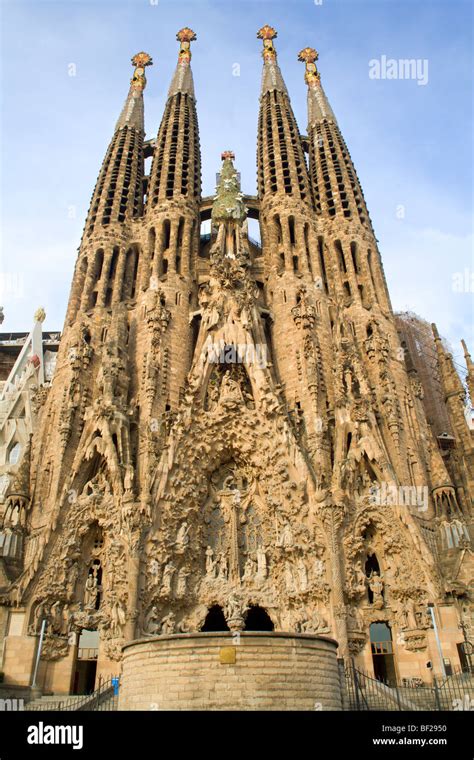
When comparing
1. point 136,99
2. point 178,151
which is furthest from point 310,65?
point 178,151

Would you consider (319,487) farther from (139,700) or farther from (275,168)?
(275,168)

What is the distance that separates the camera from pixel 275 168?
109 ft

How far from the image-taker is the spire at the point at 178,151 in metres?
31.9

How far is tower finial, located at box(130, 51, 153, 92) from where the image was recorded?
3955 centimetres

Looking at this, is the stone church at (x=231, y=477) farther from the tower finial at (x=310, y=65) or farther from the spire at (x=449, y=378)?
the tower finial at (x=310, y=65)

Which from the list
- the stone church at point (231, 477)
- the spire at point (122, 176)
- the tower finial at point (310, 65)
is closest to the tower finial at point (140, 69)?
the spire at point (122, 176)

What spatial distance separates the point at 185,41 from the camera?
42.4m

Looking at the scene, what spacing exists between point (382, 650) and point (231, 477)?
8211 millimetres

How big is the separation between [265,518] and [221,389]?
5.35 metres

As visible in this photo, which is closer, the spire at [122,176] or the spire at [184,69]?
the spire at [122,176]

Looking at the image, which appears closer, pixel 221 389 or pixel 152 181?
pixel 221 389

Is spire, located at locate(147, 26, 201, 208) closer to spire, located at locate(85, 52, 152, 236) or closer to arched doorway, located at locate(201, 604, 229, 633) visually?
spire, located at locate(85, 52, 152, 236)

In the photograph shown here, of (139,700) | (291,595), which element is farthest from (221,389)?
(139,700)

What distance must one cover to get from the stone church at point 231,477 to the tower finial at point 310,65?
14.2m
